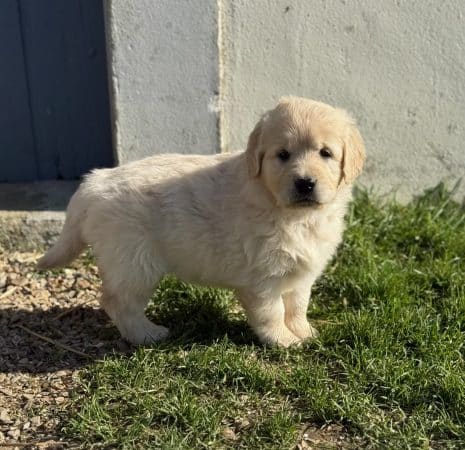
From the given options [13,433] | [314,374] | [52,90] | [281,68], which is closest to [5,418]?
[13,433]

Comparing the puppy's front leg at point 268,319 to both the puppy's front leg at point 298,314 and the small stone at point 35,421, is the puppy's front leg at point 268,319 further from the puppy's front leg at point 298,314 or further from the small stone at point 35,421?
the small stone at point 35,421

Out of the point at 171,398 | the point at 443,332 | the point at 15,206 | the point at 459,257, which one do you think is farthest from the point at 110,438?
the point at 459,257

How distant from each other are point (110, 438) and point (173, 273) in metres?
1.00

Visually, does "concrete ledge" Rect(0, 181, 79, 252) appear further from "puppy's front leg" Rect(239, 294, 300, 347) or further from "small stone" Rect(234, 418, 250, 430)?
"small stone" Rect(234, 418, 250, 430)

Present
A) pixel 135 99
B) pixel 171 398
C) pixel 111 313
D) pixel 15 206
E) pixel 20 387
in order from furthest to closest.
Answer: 1. pixel 15 206
2. pixel 135 99
3. pixel 111 313
4. pixel 20 387
5. pixel 171 398

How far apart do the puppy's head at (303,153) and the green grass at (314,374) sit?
91 cm

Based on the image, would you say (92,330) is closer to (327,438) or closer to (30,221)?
(30,221)

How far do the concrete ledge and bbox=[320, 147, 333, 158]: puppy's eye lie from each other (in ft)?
7.19

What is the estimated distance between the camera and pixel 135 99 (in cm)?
487

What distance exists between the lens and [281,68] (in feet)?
16.6

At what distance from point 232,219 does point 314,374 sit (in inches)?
35.9

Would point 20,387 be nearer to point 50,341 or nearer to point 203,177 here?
point 50,341

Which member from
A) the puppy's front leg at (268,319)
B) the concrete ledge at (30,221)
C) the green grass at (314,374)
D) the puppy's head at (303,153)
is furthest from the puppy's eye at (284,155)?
the concrete ledge at (30,221)

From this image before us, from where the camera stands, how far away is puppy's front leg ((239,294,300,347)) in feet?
12.8
